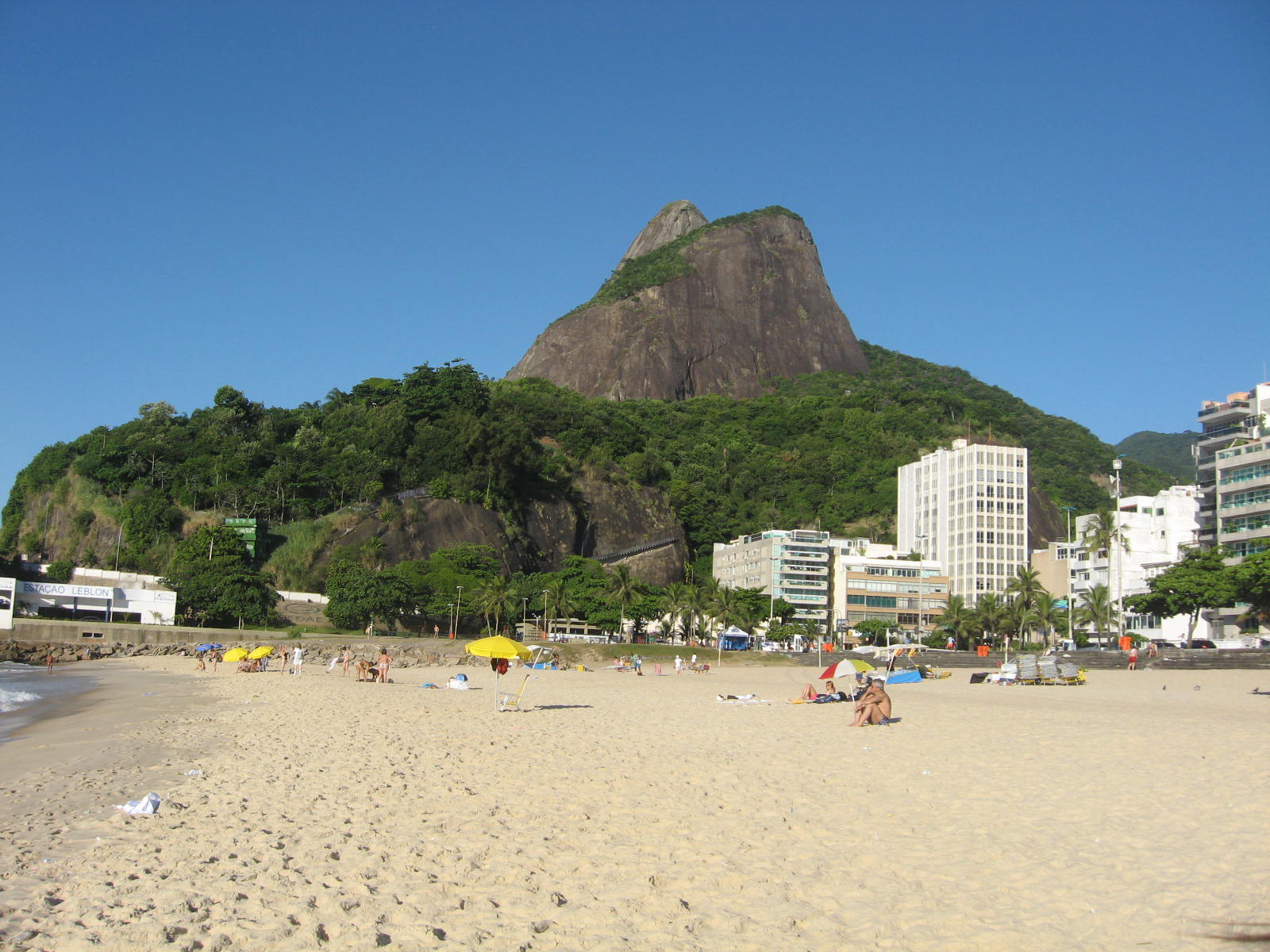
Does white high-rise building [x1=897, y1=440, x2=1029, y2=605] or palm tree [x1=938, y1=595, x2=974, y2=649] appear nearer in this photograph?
palm tree [x1=938, y1=595, x2=974, y2=649]

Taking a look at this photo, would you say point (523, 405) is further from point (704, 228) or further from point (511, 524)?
point (704, 228)

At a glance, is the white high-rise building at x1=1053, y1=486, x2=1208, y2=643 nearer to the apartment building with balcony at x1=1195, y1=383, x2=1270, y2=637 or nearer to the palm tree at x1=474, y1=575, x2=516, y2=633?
the apartment building with balcony at x1=1195, y1=383, x2=1270, y2=637

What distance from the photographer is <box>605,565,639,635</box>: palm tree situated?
70.3 m

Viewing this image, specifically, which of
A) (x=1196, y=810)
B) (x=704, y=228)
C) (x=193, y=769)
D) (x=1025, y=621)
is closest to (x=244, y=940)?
(x=193, y=769)

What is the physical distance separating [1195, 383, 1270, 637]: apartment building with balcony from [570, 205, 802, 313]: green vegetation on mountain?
362 ft

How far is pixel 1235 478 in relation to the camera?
62.2 metres

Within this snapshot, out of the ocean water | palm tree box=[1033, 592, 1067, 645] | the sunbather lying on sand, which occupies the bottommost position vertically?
the ocean water

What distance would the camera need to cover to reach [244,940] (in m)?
5.67

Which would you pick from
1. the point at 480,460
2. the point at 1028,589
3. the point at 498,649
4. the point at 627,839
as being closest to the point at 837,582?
the point at 1028,589

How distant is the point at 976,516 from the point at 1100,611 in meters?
33.8

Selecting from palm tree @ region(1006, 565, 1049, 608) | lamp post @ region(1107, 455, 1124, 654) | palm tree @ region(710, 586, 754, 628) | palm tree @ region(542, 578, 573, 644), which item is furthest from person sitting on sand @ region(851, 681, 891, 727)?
palm tree @ region(1006, 565, 1049, 608)

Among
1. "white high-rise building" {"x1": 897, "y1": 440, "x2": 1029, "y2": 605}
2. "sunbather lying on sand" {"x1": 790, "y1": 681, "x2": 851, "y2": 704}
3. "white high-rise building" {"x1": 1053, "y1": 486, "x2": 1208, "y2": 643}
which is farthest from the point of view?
"white high-rise building" {"x1": 897, "y1": 440, "x2": 1029, "y2": 605}

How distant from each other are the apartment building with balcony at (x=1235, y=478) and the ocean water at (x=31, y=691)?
179 ft

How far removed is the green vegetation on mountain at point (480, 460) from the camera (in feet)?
253
